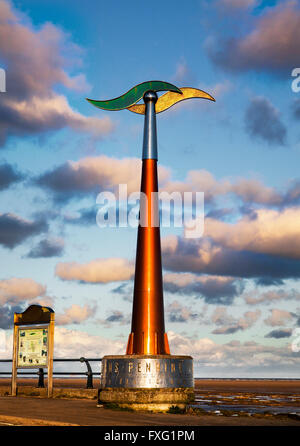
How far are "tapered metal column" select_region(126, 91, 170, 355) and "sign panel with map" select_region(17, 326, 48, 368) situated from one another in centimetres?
496

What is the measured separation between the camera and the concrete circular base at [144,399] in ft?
65.8

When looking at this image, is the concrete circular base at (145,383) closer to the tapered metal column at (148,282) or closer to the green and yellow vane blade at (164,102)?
the tapered metal column at (148,282)

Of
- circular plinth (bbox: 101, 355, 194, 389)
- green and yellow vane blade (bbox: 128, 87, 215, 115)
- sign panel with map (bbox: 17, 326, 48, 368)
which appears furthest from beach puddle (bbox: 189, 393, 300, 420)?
green and yellow vane blade (bbox: 128, 87, 215, 115)

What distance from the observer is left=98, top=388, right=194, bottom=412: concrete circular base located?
20062mm

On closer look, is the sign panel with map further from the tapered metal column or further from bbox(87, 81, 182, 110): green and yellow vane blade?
bbox(87, 81, 182, 110): green and yellow vane blade

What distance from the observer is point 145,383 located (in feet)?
66.9

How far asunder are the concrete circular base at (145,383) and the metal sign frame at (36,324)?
4869 millimetres

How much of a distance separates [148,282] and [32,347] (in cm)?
710

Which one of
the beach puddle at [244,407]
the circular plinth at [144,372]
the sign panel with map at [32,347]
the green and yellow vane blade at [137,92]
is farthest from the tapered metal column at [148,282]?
the sign panel with map at [32,347]

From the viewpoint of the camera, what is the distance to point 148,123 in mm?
24562

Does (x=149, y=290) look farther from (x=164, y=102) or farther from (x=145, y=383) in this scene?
(x=164, y=102)

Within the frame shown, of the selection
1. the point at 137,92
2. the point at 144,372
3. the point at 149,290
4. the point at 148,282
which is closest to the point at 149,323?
the point at 149,290
